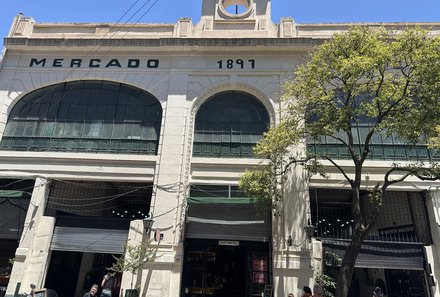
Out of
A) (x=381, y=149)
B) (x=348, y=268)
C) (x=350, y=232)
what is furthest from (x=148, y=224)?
(x=381, y=149)

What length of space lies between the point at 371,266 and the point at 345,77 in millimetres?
7667

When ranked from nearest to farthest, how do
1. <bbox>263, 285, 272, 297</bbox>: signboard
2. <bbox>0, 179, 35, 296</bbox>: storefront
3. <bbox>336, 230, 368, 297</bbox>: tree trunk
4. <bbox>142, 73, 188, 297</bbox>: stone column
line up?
<bbox>336, 230, 368, 297</bbox>: tree trunk
<bbox>263, 285, 272, 297</bbox>: signboard
<bbox>142, 73, 188, 297</bbox>: stone column
<bbox>0, 179, 35, 296</bbox>: storefront

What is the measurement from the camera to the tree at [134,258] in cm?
1117

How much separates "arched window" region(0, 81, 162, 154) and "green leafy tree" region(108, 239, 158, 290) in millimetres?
4397

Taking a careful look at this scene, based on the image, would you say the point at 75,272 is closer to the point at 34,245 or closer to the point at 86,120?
the point at 34,245

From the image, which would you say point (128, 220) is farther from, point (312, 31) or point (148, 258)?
point (312, 31)

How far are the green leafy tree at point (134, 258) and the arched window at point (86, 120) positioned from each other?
4397 millimetres

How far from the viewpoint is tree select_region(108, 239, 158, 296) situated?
1117 centimetres

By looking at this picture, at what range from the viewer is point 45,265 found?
511 inches

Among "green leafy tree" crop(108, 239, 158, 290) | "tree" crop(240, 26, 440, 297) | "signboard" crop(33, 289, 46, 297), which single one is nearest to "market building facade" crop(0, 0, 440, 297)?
"green leafy tree" crop(108, 239, 158, 290)

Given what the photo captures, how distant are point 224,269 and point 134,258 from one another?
5.25 m

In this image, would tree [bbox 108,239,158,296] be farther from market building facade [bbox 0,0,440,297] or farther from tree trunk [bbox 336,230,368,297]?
tree trunk [bbox 336,230,368,297]

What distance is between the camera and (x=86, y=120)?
15.0 metres

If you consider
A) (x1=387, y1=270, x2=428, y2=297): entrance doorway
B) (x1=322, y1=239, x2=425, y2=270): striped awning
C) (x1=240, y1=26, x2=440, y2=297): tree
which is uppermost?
(x1=240, y1=26, x2=440, y2=297): tree
